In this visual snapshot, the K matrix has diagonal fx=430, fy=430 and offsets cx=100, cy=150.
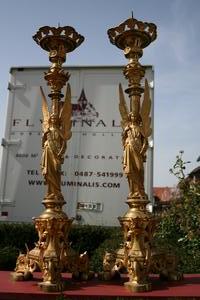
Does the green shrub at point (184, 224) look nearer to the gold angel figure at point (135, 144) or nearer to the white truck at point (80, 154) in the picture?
the white truck at point (80, 154)

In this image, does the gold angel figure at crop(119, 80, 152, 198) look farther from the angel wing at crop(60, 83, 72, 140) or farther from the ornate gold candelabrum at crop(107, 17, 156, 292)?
the angel wing at crop(60, 83, 72, 140)

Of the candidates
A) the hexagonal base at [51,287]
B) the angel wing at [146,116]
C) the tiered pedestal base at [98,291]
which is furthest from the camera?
the angel wing at [146,116]

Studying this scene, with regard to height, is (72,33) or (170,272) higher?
(72,33)

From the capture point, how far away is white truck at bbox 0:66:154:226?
9.68 metres

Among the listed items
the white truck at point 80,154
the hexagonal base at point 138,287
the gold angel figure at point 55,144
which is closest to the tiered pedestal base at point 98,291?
the hexagonal base at point 138,287

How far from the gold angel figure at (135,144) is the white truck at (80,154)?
3446mm

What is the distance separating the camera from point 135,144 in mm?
5941

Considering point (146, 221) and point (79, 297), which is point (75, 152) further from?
point (79, 297)

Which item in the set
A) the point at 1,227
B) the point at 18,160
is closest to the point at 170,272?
the point at 18,160

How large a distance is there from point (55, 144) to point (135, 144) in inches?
43.9

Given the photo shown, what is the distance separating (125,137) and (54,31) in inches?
75.5

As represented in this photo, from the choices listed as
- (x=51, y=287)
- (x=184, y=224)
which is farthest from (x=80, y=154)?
(x=51, y=287)

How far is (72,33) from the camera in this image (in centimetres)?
640

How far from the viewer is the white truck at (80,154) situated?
31.8ft
